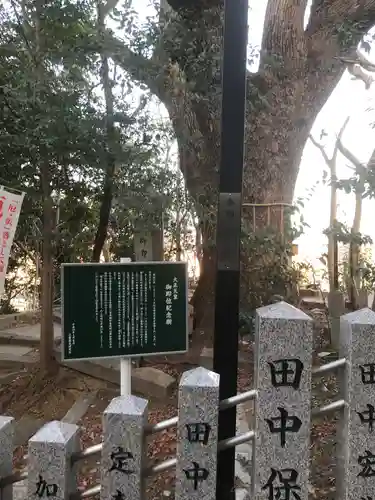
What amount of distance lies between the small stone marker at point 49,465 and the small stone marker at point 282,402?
37.5 inches

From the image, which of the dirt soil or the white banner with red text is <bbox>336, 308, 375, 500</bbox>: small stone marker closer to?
the dirt soil

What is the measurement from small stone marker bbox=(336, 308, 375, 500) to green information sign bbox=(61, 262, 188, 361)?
1.39 metres

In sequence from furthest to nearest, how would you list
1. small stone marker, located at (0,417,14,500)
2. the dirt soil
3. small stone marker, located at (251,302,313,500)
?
the dirt soil, small stone marker, located at (0,417,14,500), small stone marker, located at (251,302,313,500)

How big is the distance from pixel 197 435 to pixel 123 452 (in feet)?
1.23

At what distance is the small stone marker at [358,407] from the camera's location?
2.22m

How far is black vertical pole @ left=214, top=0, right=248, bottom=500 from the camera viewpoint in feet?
8.66

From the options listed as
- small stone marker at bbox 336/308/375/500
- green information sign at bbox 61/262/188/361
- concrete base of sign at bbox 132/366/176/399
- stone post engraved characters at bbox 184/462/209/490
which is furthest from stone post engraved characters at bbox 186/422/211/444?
concrete base of sign at bbox 132/366/176/399

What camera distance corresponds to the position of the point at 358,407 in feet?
7.39

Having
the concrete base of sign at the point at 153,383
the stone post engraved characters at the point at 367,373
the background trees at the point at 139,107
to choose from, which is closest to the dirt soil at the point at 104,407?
the concrete base of sign at the point at 153,383

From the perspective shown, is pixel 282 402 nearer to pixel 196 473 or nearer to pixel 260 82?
pixel 196 473

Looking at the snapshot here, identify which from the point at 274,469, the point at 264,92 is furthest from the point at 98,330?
the point at 264,92

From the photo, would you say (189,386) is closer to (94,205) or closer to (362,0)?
(94,205)

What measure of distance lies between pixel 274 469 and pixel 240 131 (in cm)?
187

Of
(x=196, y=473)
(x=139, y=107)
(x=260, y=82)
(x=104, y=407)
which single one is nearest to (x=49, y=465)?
(x=196, y=473)
